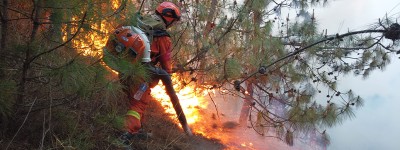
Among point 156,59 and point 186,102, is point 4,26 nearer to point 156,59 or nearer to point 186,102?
point 156,59

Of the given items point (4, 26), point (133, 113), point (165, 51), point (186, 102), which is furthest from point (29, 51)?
point (186, 102)

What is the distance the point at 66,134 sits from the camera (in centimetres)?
293

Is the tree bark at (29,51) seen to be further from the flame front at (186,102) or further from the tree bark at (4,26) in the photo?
the flame front at (186,102)

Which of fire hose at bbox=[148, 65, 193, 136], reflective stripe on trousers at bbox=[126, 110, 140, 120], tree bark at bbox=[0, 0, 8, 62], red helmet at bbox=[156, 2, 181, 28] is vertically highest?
red helmet at bbox=[156, 2, 181, 28]

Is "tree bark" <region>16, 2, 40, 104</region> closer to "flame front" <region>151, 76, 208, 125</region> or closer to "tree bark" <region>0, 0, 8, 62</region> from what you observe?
"tree bark" <region>0, 0, 8, 62</region>

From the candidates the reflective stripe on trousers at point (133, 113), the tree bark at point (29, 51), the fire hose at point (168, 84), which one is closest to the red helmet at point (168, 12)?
the fire hose at point (168, 84)

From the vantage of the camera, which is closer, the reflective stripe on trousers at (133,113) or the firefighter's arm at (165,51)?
the reflective stripe on trousers at (133,113)

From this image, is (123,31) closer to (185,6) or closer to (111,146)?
(111,146)

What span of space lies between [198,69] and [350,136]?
18128 millimetres

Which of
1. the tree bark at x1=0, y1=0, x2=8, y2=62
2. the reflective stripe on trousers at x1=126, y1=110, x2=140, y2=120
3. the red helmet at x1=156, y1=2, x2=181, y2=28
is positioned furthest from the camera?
the red helmet at x1=156, y1=2, x2=181, y2=28

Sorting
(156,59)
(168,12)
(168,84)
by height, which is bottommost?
(168,84)

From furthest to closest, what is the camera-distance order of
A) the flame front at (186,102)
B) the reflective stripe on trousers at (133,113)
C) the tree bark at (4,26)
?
1. the flame front at (186,102)
2. the reflective stripe on trousers at (133,113)
3. the tree bark at (4,26)

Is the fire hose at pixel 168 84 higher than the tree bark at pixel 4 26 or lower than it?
lower

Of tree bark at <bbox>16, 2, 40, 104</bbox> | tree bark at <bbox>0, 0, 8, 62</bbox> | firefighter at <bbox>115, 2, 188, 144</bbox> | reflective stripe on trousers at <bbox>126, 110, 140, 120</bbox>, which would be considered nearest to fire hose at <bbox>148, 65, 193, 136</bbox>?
firefighter at <bbox>115, 2, 188, 144</bbox>
